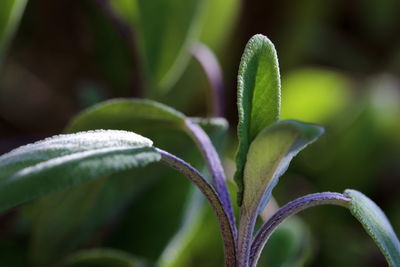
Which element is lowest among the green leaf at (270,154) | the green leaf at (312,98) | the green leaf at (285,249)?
the green leaf at (285,249)

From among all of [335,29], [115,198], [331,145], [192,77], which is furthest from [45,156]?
[335,29]

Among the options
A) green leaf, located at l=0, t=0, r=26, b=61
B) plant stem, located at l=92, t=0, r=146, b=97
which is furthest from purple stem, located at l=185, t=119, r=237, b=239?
plant stem, located at l=92, t=0, r=146, b=97

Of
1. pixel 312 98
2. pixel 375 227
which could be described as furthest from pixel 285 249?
pixel 312 98

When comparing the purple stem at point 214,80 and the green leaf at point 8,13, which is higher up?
the green leaf at point 8,13

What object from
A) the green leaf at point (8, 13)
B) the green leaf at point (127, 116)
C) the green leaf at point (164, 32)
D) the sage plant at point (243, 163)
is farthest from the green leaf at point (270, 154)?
the green leaf at point (164, 32)

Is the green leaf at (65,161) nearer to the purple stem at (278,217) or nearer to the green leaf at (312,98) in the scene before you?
the purple stem at (278,217)
